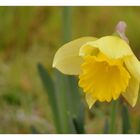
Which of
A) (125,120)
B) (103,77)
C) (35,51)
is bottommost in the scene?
(125,120)

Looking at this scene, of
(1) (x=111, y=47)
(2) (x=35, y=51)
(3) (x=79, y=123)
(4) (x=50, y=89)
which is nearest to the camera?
(1) (x=111, y=47)

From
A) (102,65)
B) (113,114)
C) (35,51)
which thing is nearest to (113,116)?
(113,114)

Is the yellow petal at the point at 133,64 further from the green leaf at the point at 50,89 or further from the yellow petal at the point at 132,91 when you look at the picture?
the green leaf at the point at 50,89

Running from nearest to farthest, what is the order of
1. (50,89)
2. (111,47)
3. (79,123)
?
(111,47) → (79,123) → (50,89)

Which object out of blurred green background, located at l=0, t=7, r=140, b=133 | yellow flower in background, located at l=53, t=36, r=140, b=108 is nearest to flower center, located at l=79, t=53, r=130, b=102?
yellow flower in background, located at l=53, t=36, r=140, b=108

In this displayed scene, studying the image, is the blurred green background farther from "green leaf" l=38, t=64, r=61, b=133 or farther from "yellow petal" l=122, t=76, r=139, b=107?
"yellow petal" l=122, t=76, r=139, b=107

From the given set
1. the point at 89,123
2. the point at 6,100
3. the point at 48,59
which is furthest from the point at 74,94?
the point at 48,59

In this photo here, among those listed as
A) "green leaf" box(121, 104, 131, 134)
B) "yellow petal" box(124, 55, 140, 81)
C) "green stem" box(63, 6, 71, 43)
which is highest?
"green stem" box(63, 6, 71, 43)

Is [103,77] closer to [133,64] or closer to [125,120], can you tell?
[133,64]

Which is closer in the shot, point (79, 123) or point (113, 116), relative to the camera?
point (113, 116)
